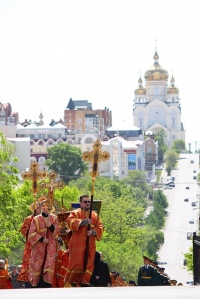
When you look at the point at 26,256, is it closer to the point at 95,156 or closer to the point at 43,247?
the point at 43,247

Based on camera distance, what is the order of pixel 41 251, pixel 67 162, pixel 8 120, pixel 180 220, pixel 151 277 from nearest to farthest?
pixel 41 251, pixel 151 277, pixel 180 220, pixel 67 162, pixel 8 120

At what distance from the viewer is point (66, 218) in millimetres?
21906

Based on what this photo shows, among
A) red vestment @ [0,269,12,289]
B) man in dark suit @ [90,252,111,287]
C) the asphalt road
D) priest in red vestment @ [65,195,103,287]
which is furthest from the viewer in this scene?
the asphalt road

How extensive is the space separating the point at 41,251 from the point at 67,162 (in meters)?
121

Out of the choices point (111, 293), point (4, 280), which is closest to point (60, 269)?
point (4, 280)

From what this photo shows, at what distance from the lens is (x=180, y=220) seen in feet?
408

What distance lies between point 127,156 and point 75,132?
21.8 m

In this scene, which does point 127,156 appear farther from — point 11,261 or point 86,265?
point 86,265

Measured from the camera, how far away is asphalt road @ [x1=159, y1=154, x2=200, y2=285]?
86181 mm

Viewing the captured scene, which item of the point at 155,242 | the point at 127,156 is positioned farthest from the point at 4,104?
the point at 155,242

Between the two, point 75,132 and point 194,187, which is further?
point 75,132

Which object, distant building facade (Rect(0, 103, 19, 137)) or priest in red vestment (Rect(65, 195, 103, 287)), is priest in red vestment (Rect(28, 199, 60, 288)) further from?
distant building facade (Rect(0, 103, 19, 137))

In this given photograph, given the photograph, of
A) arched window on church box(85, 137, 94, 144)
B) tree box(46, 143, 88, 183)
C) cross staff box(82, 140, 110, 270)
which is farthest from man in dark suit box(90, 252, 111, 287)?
arched window on church box(85, 137, 94, 144)

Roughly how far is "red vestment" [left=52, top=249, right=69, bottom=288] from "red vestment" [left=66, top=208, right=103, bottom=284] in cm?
84
